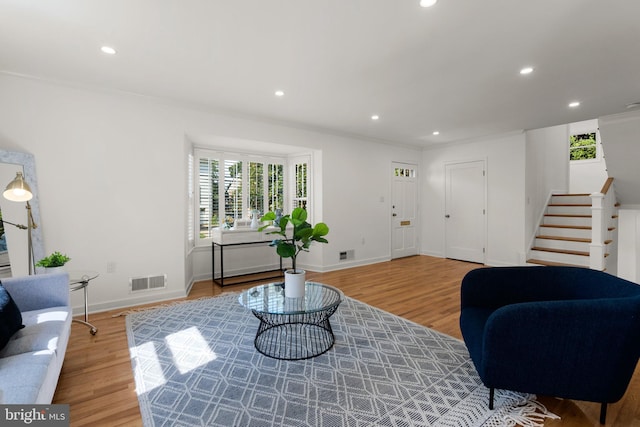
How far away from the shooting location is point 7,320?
163cm

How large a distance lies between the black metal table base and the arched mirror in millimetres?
2461

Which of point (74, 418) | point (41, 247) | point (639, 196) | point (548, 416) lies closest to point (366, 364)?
point (548, 416)

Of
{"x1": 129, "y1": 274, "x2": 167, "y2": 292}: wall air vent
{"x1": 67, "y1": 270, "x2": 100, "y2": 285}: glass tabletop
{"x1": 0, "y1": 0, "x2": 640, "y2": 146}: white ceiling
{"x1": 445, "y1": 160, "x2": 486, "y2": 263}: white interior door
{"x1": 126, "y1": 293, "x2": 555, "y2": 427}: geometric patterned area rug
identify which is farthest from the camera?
{"x1": 445, "y1": 160, "x2": 486, "y2": 263}: white interior door

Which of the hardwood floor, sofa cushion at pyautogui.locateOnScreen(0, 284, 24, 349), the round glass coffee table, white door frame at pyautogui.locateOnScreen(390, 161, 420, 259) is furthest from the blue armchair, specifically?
white door frame at pyautogui.locateOnScreen(390, 161, 420, 259)

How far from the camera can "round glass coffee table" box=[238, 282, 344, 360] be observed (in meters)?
2.27

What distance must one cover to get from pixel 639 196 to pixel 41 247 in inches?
325

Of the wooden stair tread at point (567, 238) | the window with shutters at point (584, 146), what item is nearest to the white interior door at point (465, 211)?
the wooden stair tread at point (567, 238)

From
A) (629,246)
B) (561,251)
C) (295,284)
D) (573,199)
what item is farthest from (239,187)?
(573,199)

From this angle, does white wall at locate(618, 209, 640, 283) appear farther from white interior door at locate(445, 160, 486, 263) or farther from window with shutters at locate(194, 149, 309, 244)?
window with shutters at locate(194, 149, 309, 244)

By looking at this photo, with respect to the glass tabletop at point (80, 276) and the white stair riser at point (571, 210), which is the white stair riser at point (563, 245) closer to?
the white stair riser at point (571, 210)

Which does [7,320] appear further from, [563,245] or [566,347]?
[563,245]

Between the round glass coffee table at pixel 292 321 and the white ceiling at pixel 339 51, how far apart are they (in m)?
2.13

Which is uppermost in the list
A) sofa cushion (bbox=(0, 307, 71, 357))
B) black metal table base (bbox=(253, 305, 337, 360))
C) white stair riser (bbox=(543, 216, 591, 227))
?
white stair riser (bbox=(543, 216, 591, 227))

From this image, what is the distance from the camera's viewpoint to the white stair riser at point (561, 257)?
15.2ft
